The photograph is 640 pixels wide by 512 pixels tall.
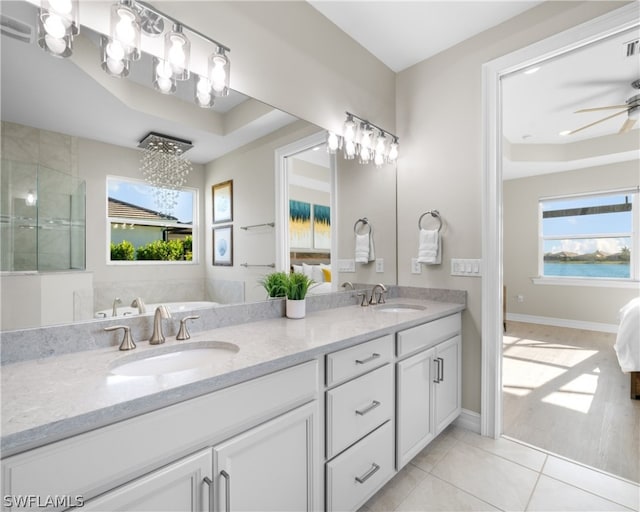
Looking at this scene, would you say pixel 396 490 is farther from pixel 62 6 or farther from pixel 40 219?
pixel 62 6

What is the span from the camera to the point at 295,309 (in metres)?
1.75

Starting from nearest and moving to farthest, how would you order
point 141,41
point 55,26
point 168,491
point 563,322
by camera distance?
point 168,491
point 55,26
point 141,41
point 563,322

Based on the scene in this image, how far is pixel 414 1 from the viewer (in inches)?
76.8

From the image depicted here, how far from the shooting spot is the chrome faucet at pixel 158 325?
1226 millimetres

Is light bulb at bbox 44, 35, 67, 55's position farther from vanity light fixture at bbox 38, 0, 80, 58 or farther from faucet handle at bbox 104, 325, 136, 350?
faucet handle at bbox 104, 325, 136, 350

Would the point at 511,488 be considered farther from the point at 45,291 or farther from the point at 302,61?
the point at 302,61

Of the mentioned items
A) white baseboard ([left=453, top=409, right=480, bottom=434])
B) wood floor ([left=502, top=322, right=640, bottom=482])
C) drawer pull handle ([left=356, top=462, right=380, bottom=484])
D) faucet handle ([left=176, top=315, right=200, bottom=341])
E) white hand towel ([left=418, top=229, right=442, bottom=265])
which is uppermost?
white hand towel ([left=418, top=229, right=442, bottom=265])

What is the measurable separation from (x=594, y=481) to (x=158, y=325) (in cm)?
Answer: 230

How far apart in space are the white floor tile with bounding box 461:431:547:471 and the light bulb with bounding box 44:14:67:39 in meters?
2.83

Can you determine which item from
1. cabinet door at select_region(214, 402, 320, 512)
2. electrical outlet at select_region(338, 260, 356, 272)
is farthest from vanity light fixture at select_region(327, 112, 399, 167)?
cabinet door at select_region(214, 402, 320, 512)

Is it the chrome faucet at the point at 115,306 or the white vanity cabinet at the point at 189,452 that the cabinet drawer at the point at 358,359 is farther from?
the chrome faucet at the point at 115,306

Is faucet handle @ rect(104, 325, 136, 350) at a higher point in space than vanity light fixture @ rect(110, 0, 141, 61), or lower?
lower

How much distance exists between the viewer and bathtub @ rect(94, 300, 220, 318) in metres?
1.24

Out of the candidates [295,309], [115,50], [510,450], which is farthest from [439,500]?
[115,50]
